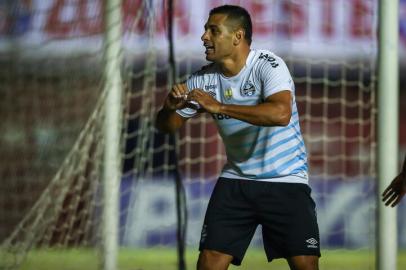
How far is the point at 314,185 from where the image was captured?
32.4 feet

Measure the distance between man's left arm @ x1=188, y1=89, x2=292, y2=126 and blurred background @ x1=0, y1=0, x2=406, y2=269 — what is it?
7.63ft

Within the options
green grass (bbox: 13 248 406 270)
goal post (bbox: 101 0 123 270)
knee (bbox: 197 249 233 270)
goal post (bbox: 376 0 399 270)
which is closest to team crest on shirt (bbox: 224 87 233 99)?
knee (bbox: 197 249 233 270)

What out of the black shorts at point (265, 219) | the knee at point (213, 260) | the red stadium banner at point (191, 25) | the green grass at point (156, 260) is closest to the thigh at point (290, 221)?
the black shorts at point (265, 219)

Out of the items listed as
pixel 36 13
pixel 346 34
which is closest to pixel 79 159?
pixel 36 13

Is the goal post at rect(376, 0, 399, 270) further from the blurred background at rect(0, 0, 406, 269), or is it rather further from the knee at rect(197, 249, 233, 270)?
the knee at rect(197, 249, 233, 270)

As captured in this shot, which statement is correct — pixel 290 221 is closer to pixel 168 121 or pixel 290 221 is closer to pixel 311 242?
pixel 311 242

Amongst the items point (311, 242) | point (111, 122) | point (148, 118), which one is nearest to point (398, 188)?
point (311, 242)

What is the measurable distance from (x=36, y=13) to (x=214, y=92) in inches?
147

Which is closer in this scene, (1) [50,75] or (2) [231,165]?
(2) [231,165]

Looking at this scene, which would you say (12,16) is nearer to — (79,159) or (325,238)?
(79,159)

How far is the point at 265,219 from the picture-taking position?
4.83 meters

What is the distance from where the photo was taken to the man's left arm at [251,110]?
14.5ft

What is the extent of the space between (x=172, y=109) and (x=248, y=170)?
0.47 m

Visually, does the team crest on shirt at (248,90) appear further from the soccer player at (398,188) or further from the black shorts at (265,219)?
the soccer player at (398,188)
